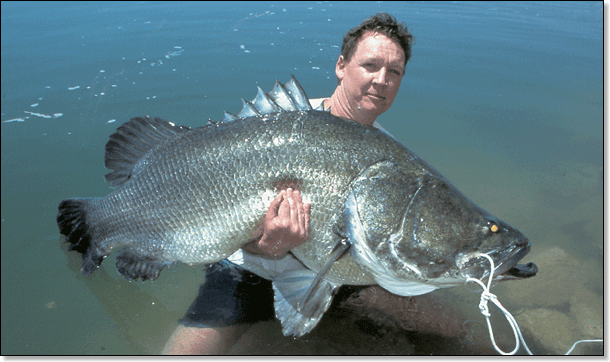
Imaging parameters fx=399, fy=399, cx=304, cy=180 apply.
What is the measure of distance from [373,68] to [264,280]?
6.25ft

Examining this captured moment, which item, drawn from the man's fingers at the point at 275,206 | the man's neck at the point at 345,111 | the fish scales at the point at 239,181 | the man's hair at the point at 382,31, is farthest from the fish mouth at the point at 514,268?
the man's hair at the point at 382,31

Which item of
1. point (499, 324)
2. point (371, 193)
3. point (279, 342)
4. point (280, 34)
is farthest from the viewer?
point (280, 34)

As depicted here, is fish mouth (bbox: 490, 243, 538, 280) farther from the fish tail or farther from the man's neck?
the fish tail

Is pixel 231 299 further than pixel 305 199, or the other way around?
pixel 231 299

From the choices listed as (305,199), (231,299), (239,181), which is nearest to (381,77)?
(305,199)

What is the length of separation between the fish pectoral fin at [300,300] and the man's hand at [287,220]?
0.33 m

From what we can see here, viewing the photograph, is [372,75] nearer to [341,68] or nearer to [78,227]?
[341,68]

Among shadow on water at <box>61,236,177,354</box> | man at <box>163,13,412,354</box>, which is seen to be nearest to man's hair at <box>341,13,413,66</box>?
man at <box>163,13,412,354</box>

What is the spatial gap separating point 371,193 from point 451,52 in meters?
7.51

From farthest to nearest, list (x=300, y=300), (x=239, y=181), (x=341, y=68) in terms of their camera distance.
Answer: (x=341, y=68) < (x=300, y=300) < (x=239, y=181)

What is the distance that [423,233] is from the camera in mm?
1942

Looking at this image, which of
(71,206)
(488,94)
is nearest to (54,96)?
(71,206)

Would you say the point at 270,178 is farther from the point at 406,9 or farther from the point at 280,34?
the point at 406,9

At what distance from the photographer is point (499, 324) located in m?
3.20
